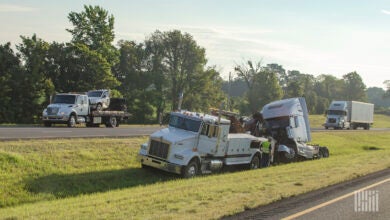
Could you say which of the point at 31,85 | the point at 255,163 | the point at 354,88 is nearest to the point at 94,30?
the point at 31,85

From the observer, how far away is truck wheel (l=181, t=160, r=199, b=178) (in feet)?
58.9

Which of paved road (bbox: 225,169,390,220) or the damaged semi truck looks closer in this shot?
paved road (bbox: 225,169,390,220)

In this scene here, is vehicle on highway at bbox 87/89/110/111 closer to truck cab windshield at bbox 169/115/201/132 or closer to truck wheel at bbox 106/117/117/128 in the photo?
truck wheel at bbox 106/117/117/128

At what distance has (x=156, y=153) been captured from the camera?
18.3 meters

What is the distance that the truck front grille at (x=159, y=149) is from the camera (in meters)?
18.0

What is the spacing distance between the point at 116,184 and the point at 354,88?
163m

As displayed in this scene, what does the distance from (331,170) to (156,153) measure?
751cm

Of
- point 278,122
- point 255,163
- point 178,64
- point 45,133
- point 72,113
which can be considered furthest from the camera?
point 178,64

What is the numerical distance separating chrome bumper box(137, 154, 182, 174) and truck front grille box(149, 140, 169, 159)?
0.24 m

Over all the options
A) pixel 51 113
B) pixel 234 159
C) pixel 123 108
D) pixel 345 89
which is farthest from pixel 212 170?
pixel 345 89


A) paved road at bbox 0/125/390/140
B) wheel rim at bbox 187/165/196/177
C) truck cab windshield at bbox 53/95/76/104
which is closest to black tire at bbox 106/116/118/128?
truck cab windshield at bbox 53/95/76/104

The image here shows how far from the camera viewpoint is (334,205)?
1142 cm

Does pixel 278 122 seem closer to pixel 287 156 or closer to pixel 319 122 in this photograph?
pixel 287 156

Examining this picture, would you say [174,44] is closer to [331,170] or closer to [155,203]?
[331,170]
